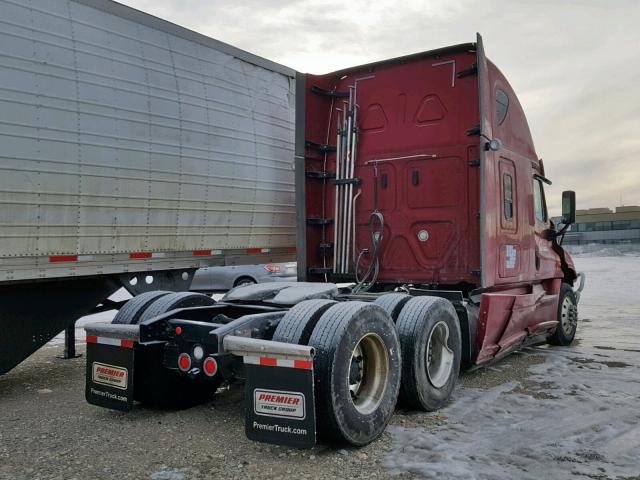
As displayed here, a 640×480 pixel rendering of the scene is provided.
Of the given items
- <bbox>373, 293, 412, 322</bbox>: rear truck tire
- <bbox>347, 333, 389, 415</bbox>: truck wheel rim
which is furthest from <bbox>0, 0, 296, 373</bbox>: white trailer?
<bbox>347, 333, 389, 415</bbox>: truck wheel rim

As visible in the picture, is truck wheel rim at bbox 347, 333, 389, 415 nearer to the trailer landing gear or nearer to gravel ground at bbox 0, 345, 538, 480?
gravel ground at bbox 0, 345, 538, 480

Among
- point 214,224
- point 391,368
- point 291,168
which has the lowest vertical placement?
point 391,368

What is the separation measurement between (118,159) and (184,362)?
2.74 meters

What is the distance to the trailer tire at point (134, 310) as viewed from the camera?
509 cm

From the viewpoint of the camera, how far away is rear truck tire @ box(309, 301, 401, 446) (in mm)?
3789

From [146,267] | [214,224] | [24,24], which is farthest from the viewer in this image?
[214,224]

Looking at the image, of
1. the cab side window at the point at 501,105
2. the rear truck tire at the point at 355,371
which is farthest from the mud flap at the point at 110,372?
the cab side window at the point at 501,105

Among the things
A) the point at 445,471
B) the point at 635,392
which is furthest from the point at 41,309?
the point at 635,392

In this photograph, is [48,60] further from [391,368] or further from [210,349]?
[391,368]

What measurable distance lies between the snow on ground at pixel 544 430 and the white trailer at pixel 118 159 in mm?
3613

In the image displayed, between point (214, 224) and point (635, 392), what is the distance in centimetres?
495

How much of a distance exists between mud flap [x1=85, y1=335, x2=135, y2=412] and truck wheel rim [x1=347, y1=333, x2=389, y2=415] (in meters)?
1.71

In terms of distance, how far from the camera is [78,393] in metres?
5.88

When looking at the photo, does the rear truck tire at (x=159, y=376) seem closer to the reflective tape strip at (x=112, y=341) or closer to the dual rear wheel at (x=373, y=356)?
the reflective tape strip at (x=112, y=341)
